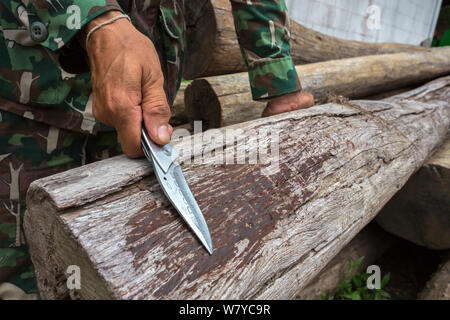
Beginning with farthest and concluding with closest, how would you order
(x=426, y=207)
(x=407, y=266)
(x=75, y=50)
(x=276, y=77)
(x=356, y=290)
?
(x=407, y=266), (x=356, y=290), (x=426, y=207), (x=276, y=77), (x=75, y=50)

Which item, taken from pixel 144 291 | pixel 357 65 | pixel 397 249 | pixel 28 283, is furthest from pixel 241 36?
pixel 397 249

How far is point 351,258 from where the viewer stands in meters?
2.35

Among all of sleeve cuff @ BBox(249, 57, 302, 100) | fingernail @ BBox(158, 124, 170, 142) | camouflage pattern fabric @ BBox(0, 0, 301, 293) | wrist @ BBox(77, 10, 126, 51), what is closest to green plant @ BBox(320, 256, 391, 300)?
sleeve cuff @ BBox(249, 57, 302, 100)

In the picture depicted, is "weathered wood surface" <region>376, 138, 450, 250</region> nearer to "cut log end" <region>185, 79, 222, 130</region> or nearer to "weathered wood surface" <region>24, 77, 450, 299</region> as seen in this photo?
"weathered wood surface" <region>24, 77, 450, 299</region>

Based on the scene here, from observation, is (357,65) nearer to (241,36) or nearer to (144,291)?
(241,36)

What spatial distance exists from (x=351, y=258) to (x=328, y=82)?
5.16ft

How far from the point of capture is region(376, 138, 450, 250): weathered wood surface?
199cm

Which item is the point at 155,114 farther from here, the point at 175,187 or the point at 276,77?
the point at 276,77

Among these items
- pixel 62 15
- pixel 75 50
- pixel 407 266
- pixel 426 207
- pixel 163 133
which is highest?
pixel 62 15

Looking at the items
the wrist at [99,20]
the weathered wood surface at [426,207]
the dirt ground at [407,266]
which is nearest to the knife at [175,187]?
the wrist at [99,20]

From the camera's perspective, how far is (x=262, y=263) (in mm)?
882

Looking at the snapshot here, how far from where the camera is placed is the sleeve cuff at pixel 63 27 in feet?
3.03

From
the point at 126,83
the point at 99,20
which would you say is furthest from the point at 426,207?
the point at 99,20

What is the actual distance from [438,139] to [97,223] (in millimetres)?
2396
